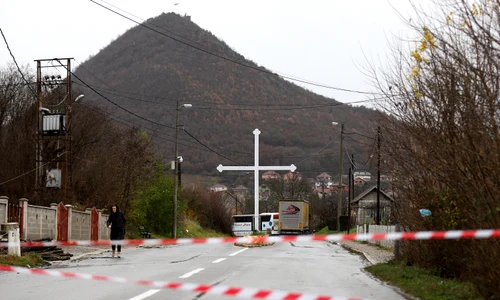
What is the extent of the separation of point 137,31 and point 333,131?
52.1 metres

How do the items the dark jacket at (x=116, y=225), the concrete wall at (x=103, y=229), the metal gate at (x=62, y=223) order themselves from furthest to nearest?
1. the concrete wall at (x=103, y=229)
2. the metal gate at (x=62, y=223)
3. the dark jacket at (x=116, y=225)

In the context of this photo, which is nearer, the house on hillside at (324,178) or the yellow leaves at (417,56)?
the yellow leaves at (417,56)

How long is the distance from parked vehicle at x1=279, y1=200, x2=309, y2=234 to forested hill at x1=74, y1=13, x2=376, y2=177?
8404mm

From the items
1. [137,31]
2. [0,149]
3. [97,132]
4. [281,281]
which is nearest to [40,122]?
[0,149]

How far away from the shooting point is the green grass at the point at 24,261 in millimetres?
17766

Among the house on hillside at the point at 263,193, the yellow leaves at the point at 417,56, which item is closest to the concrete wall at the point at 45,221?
the yellow leaves at the point at 417,56

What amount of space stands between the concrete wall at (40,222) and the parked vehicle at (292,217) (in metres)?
36.8

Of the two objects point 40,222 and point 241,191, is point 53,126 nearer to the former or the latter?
point 40,222

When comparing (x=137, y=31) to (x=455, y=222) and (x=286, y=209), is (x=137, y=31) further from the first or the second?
(x=455, y=222)

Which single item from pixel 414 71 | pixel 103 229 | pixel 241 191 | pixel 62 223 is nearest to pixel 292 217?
pixel 103 229

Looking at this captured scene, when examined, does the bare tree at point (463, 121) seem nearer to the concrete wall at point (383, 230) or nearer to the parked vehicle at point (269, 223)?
the concrete wall at point (383, 230)

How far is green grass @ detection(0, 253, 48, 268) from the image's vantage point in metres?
17.8

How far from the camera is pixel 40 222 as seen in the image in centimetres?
2906

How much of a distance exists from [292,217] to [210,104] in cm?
3427
